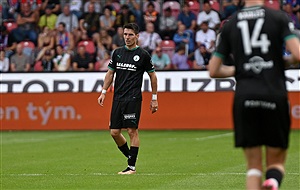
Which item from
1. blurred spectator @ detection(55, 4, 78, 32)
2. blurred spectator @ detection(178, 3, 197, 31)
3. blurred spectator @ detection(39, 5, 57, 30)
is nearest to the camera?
blurred spectator @ detection(178, 3, 197, 31)

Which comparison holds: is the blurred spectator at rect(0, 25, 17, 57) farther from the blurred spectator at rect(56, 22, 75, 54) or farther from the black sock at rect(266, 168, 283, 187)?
the black sock at rect(266, 168, 283, 187)

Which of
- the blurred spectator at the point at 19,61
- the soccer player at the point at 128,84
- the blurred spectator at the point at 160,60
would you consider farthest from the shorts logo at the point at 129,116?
the blurred spectator at the point at 19,61

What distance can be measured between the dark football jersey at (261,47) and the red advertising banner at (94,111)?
17719 mm

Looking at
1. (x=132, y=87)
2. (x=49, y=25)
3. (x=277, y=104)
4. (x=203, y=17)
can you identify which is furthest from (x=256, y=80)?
(x=49, y=25)

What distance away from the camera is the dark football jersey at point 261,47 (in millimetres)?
7590

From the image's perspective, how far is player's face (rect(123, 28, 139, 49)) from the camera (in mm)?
13735

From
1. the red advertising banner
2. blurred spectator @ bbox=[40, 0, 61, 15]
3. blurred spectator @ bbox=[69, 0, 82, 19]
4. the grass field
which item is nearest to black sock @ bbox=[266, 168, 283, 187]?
the grass field

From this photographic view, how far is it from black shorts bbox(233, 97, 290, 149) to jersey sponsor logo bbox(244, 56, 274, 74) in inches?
10.9

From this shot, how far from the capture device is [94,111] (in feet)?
85.0

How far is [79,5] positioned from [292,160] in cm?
1655

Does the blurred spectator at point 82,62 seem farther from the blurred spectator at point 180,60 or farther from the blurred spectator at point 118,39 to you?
the blurred spectator at point 180,60

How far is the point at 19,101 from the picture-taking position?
26047 millimetres

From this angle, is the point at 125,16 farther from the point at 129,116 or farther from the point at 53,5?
the point at 129,116

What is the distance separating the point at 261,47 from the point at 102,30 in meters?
21.7
